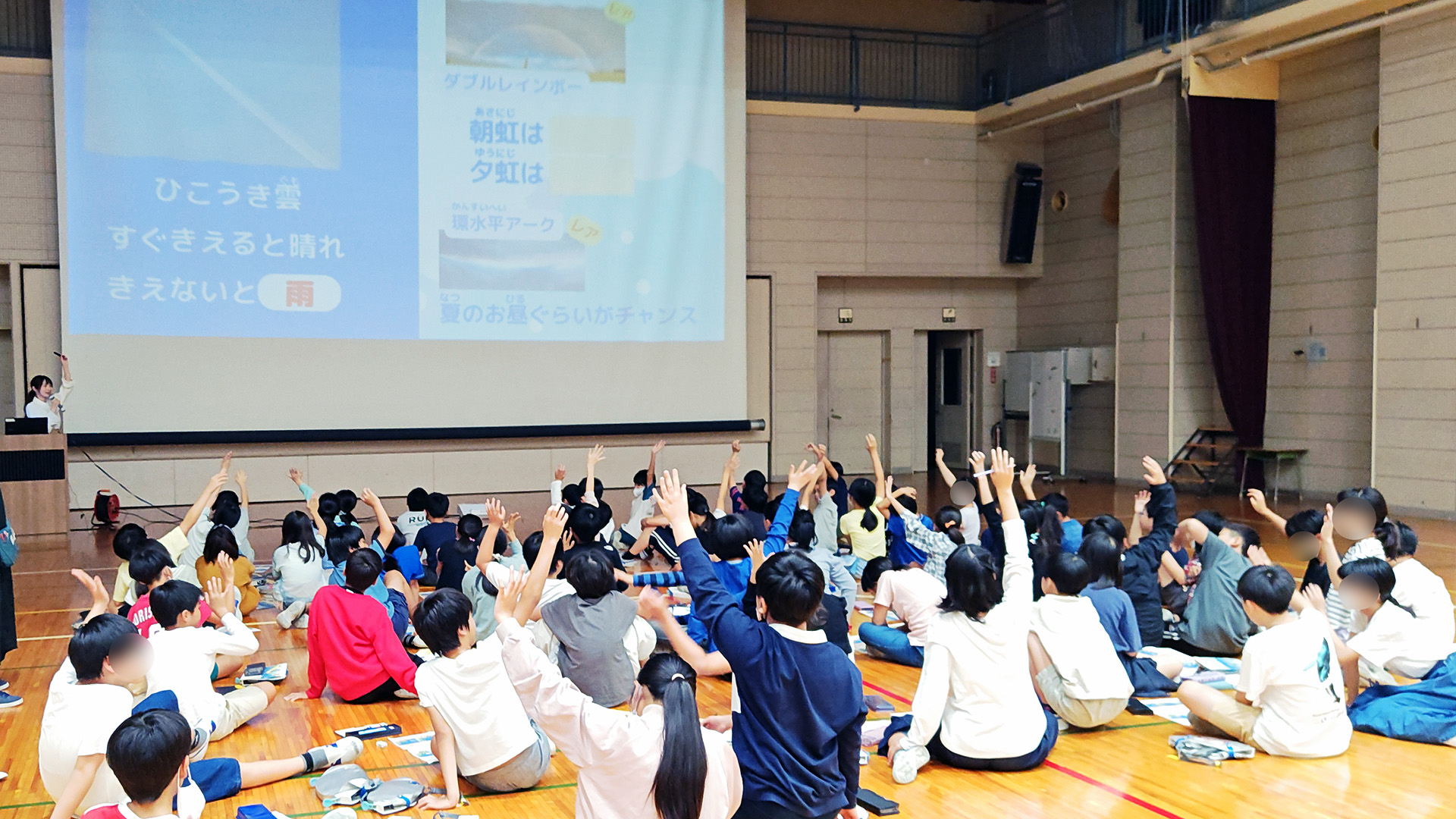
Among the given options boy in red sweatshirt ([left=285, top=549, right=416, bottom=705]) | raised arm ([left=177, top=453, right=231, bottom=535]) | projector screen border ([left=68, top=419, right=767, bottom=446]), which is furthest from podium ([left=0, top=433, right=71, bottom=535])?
boy in red sweatshirt ([left=285, top=549, right=416, bottom=705])

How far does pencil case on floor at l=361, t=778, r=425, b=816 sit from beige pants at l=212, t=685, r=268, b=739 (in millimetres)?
938

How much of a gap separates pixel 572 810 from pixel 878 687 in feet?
6.17

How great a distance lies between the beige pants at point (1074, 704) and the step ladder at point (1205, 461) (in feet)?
27.1

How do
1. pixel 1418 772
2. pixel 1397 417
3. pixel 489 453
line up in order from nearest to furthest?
pixel 1418 772 < pixel 1397 417 < pixel 489 453

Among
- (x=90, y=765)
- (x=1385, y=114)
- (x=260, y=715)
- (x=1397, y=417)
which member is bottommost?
(x=260, y=715)

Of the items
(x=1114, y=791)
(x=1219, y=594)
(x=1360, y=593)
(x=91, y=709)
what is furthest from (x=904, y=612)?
(x=91, y=709)

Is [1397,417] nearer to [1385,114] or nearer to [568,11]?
[1385,114]

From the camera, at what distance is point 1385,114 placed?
9930 millimetres

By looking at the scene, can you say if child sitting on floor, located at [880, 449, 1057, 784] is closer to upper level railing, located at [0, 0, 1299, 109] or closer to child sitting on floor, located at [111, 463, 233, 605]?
child sitting on floor, located at [111, 463, 233, 605]

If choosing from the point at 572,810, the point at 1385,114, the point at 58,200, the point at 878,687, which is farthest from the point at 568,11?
the point at 572,810

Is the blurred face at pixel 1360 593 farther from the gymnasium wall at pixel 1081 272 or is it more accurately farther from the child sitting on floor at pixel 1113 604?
the gymnasium wall at pixel 1081 272

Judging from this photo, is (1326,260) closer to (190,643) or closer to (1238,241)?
(1238,241)

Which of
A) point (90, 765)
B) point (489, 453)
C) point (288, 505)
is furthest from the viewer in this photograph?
point (489, 453)

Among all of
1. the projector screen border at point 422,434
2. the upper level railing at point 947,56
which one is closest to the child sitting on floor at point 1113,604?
the projector screen border at point 422,434
